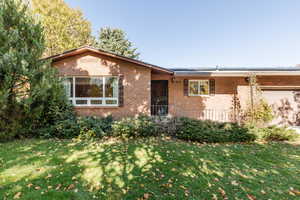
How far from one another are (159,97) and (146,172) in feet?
22.3

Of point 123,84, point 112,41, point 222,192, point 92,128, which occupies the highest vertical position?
point 112,41

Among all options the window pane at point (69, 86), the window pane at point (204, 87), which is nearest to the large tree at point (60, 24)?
the window pane at point (69, 86)

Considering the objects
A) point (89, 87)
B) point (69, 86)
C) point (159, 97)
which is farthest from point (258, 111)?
point (69, 86)

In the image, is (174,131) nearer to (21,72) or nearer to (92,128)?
(92,128)

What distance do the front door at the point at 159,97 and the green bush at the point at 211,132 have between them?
346 cm

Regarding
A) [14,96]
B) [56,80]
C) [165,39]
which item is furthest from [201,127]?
[165,39]

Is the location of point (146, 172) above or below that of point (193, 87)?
below

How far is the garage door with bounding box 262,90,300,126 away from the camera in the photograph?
8.39m

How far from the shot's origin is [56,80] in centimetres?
593

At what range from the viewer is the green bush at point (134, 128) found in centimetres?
603

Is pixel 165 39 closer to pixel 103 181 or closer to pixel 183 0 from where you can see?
pixel 183 0

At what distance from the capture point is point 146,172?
3.31 metres

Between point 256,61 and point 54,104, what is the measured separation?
2180 cm

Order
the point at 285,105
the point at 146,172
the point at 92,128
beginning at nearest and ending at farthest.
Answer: the point at 146,172 → the point at 92,128 → the point at 285,105
